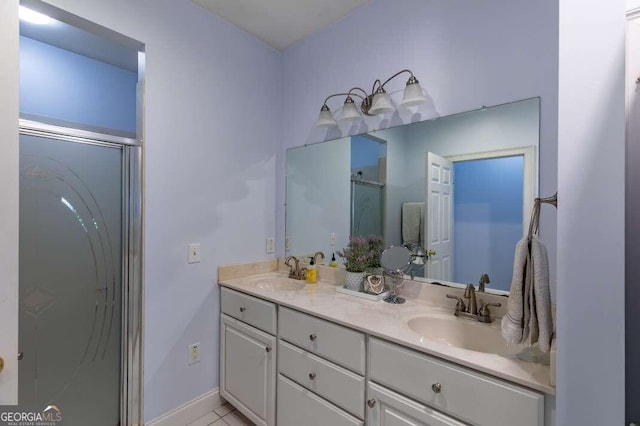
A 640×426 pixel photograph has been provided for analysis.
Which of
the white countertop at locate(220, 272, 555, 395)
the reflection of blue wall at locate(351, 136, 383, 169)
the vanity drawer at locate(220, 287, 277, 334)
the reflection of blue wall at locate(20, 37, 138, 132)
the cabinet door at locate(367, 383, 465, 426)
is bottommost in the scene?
the cabinet door at locate(367, 383, 465, 426)

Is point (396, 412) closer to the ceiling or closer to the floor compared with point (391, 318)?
closer to the floor

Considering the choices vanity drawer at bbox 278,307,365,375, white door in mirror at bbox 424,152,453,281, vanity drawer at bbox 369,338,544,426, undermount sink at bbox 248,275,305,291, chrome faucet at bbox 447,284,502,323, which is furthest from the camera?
undermount sink at bbox 248,275,305,291

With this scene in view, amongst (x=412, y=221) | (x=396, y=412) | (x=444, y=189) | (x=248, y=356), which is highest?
(x=444, y=189)

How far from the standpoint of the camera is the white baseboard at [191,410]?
1.79 m

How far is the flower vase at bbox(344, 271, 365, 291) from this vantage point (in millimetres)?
1808

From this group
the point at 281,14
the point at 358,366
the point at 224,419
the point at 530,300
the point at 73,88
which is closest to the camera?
the point at 530,300

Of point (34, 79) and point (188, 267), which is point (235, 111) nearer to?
point (188, 267)

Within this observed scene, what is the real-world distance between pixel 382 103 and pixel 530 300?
1.26 m

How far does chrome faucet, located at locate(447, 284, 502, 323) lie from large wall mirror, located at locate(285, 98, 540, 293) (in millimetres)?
111

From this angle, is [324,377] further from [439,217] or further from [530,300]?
[439,217]

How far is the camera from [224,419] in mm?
1909

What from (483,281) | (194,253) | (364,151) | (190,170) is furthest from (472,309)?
(190,170)

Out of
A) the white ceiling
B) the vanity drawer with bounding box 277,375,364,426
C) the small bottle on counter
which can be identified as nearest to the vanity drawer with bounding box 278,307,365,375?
the vanity drawer with bounding box 277,375,364,426

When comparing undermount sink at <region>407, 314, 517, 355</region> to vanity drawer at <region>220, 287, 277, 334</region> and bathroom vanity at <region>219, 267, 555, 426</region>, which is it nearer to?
bathroom vanity at <region>219, 267, 555, 426</region>
